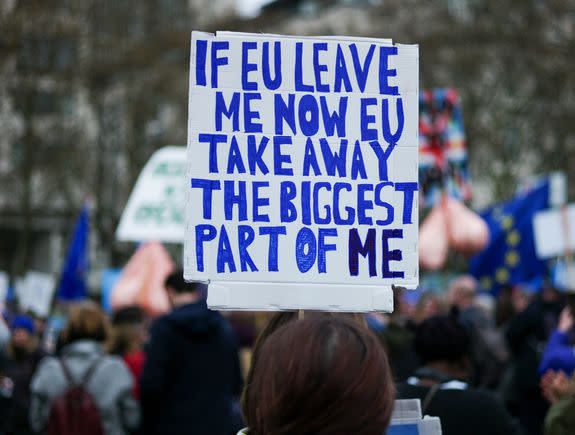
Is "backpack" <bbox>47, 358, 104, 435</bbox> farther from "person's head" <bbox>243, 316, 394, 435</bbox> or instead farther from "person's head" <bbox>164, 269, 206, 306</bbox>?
"person's head" <bbox>243, 316, 394, 435</bbox>

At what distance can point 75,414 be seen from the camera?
6371 millimetres

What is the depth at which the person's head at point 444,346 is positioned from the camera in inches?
203

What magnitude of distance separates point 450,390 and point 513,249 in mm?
8284

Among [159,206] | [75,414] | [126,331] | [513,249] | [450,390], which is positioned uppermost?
[159,206]

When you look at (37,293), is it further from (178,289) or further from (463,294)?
(178,289)

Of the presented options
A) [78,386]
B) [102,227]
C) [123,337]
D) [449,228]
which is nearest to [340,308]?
[78,386]

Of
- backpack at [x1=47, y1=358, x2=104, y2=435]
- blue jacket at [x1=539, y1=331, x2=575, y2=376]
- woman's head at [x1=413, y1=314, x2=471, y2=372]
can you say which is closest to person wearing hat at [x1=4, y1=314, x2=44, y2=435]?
backpack at [x1=47, y1=358, x2=104, y2=435]

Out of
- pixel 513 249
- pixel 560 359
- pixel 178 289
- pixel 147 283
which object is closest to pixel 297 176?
pixel 560 359

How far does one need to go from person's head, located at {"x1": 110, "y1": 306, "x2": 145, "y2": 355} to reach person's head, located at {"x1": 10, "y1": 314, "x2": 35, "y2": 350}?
1.15 metres

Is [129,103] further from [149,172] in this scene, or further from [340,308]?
[340,308]

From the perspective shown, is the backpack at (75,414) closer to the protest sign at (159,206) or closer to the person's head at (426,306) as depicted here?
the person's head at (426,306)

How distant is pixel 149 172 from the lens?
37.1 ft

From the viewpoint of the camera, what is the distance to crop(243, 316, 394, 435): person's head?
238 cm

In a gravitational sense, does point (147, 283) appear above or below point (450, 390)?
above
